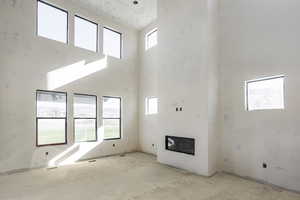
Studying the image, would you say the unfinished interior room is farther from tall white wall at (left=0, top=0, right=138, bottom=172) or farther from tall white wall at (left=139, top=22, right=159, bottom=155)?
tall white wall at (left=139, top=22, right=159, bottom=155)

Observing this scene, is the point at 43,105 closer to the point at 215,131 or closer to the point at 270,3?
the point at 215,131

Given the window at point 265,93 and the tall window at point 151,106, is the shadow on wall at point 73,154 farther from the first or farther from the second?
the window at point 265,93

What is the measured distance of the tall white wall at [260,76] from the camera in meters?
3.62

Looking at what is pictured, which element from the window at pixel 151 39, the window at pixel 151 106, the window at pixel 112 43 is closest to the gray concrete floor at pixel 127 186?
the window at pixel 151 106

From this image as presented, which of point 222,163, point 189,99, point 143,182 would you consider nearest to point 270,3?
point 189,99

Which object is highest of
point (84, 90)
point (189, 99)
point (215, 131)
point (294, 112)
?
point (84, 90)

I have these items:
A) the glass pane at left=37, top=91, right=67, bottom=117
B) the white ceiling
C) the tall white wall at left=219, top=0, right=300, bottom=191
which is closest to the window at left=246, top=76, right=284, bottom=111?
the tall white wall at left=219, top=0, right=300, bottom=191

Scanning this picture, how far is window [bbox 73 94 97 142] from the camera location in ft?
19.9

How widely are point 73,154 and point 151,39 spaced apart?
17.5 feet

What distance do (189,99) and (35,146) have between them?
463 centimetres

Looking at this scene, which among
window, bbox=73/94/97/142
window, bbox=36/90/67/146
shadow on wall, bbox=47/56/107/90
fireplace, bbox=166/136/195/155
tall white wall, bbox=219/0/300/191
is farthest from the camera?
window, bbox=73/94/97/142

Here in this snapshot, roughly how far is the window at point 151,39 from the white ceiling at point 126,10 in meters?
0.43

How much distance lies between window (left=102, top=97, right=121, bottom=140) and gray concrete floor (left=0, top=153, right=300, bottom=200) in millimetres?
1849

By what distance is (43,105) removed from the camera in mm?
5367
